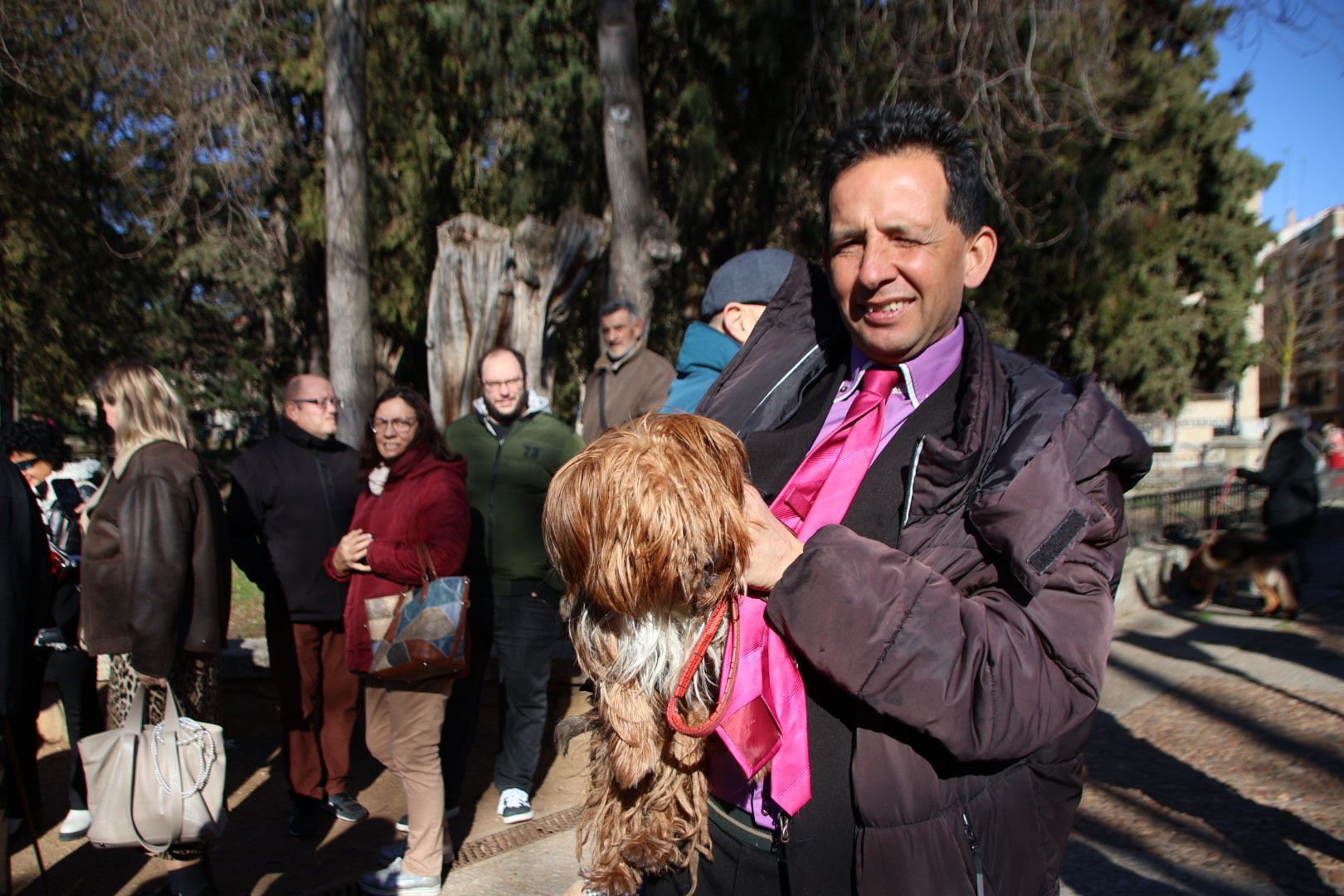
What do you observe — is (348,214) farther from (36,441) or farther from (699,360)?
(699,360)

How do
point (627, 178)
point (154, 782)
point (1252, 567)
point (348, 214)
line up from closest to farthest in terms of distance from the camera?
point (154, 782), point (627, 178), point (348, 214), point (1252, 567)

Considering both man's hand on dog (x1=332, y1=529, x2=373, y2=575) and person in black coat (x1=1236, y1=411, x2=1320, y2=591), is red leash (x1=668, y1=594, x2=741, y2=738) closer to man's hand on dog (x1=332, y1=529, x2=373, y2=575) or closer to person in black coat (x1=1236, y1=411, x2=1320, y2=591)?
man's hand on dog (x1=332, y1=529, x2=373, y2=575)

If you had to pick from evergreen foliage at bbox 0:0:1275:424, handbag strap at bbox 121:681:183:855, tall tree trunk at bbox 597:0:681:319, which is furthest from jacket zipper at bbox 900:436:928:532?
evergreen foliage at bbox 0:0:1275:424

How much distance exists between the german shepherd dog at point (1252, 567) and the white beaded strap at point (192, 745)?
8.78m

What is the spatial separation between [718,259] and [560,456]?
9.38 meters

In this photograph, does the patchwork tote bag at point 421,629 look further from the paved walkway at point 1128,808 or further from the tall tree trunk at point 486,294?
the tall tree trunk at point 486,294

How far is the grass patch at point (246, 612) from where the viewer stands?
28.0 feet

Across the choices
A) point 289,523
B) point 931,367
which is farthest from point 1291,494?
point 931,367

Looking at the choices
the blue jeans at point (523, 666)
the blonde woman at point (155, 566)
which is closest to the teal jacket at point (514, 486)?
the blue jeans at point (523, 666)

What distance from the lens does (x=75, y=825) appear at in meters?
4.96

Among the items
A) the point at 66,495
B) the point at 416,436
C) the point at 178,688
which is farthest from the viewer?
the point at 66,495

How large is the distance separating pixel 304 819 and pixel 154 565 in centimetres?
180

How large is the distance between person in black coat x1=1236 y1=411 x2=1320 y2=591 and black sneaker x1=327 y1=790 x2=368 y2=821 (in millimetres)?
8077

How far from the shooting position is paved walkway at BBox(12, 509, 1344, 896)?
4332mm
